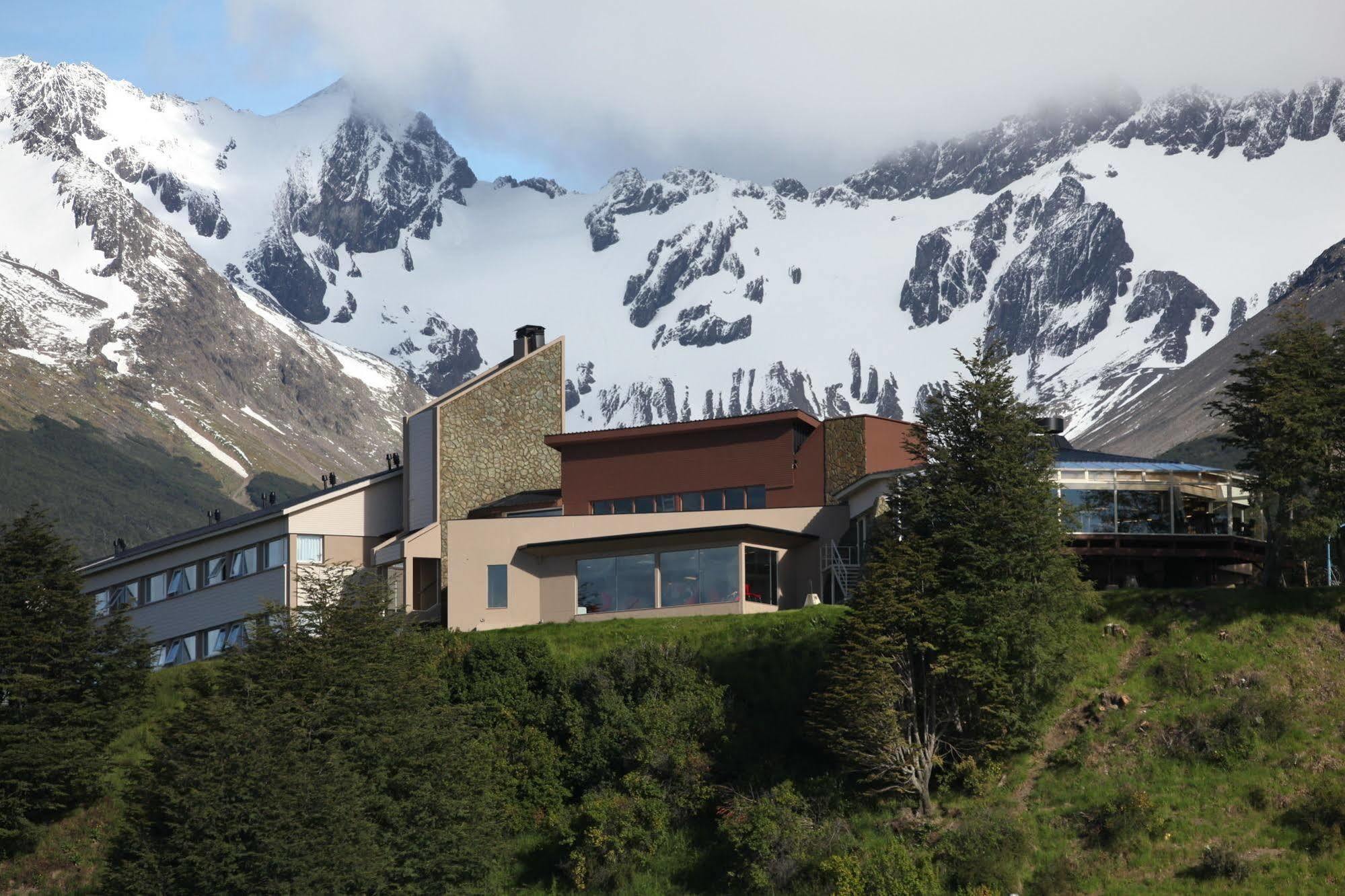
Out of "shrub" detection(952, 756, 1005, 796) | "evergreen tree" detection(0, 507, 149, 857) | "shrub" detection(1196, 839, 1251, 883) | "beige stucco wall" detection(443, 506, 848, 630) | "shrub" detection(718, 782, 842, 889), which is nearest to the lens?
"shrub" detection(1196, 839, 1251, 883)

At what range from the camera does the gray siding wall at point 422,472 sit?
7169 cm

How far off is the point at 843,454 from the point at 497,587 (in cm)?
1463

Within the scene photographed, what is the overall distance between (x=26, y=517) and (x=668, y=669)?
25.2m

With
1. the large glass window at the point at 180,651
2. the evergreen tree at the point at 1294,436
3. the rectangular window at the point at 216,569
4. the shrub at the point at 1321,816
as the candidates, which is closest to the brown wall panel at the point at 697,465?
the rectangular window at the point at 216,569

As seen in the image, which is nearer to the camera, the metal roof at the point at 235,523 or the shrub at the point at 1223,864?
the shrub at the point at 1223,864

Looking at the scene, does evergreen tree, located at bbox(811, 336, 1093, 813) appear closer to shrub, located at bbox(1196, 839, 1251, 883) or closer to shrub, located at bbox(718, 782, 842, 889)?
shrub, located at bbox(718, 782, 842, 889)

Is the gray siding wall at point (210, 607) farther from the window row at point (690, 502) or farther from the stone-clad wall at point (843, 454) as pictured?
the stone-clad wall at point (843, 454)

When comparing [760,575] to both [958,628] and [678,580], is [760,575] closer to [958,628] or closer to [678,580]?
[678,580]

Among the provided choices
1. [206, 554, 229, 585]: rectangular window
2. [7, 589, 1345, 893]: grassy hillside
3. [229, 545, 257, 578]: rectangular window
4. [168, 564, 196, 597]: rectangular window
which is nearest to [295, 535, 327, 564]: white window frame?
[229, 545, 257, 578]: rectangular window

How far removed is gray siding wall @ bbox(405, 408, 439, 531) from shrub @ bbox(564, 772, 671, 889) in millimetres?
23937

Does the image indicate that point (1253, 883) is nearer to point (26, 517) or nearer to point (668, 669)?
point (668, 669)

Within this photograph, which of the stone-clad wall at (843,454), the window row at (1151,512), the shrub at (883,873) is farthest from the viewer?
the stone-clad wall at (843,454)

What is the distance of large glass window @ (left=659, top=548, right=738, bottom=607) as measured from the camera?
61594 mm

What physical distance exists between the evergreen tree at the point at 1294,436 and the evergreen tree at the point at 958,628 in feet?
21.3
